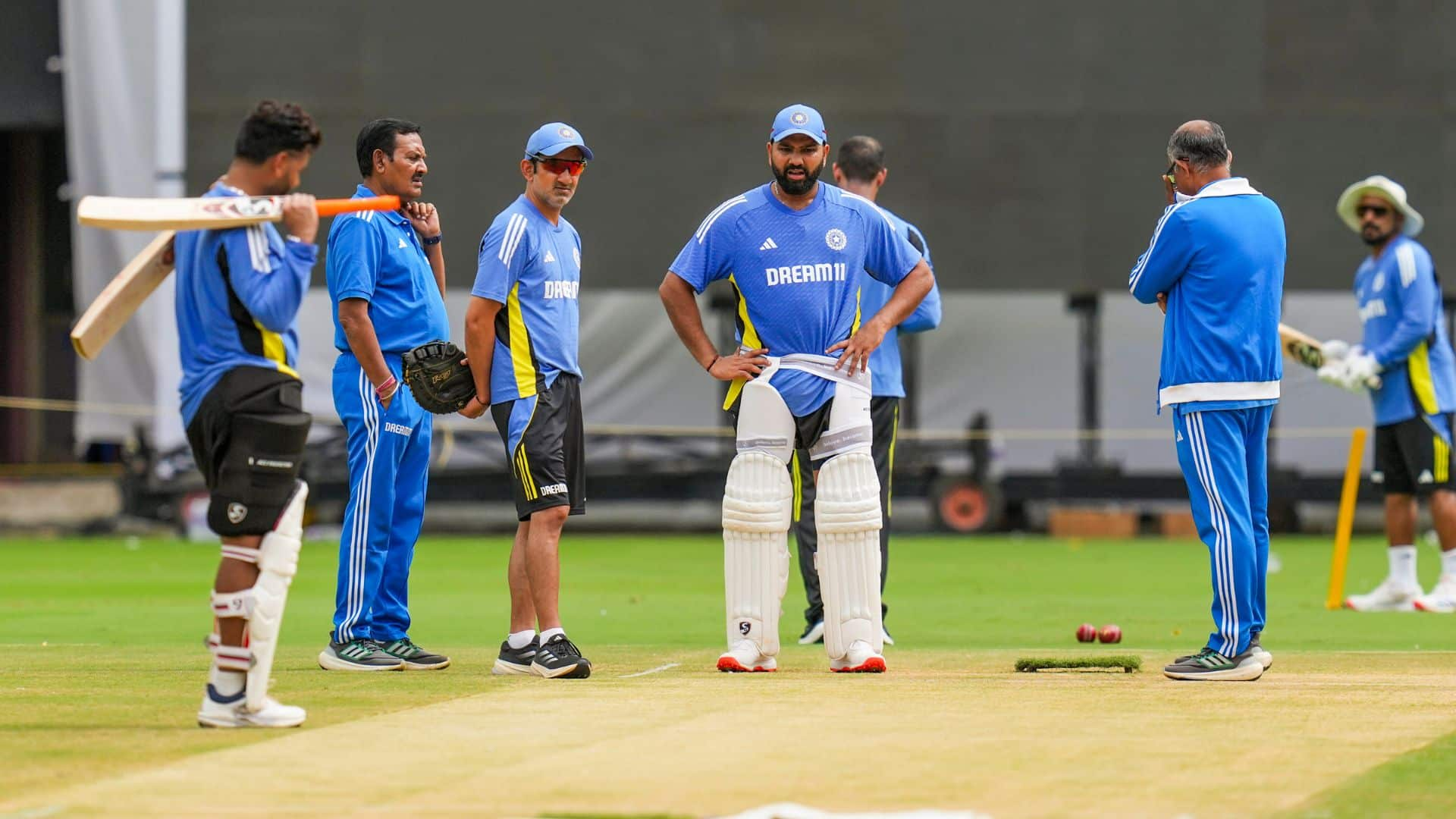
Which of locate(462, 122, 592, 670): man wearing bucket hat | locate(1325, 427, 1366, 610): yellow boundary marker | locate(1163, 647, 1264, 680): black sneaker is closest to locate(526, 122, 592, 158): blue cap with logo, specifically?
locate(462, 122, 592, 670): man wearing bucket hat

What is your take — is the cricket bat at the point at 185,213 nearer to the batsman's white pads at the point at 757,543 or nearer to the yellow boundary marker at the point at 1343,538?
the batsman's white pads at the point at 757,543

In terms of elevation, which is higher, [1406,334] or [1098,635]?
[1406,334]

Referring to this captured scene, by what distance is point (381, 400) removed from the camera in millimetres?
7324

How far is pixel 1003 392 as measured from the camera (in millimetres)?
19719

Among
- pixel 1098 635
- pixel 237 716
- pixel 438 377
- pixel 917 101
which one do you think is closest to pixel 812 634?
pixel 1098 635

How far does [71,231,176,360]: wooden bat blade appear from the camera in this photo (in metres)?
5.75

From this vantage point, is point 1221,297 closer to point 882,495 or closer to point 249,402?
point 882,495

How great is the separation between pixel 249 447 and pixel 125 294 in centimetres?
65

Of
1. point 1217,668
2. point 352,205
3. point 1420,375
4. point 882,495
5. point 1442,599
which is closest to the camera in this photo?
point 352,205

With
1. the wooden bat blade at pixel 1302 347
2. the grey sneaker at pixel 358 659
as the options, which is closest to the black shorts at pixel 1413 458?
the wooden bat blade at pixel 1302 347

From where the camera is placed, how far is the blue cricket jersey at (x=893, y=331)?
8734mm

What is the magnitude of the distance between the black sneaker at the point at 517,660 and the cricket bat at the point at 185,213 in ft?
7.09

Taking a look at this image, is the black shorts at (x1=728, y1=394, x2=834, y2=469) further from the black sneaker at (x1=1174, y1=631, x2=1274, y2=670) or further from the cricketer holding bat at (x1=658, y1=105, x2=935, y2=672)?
the black sneaker at (x1=1174, y1=631, x2=1274, y2=670)

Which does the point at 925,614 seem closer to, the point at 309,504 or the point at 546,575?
the point at 546,575
